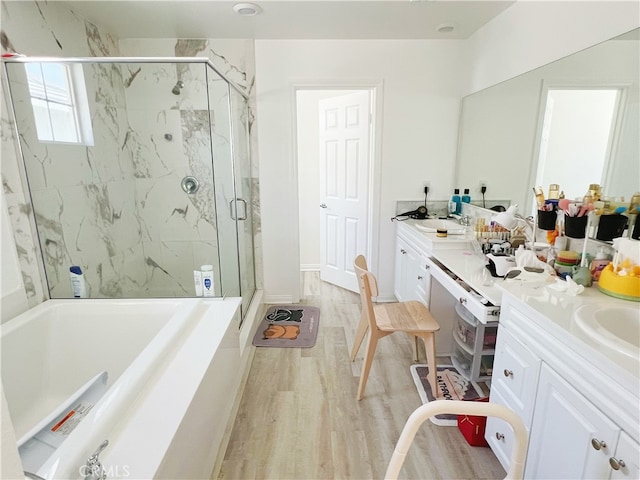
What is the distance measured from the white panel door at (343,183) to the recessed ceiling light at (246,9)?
1204mm

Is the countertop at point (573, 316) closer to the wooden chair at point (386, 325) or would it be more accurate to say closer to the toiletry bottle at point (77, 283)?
the wooden chair at point (386, 325)

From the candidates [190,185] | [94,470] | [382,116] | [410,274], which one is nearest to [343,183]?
[382,116]

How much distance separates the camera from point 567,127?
1.78m

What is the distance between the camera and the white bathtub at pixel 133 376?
105cm

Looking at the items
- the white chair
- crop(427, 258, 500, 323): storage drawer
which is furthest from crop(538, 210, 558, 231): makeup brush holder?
the white chair

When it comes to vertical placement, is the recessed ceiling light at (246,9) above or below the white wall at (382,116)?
above

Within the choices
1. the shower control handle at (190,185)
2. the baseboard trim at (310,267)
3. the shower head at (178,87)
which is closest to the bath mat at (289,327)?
the baseboard trim at (310,267)

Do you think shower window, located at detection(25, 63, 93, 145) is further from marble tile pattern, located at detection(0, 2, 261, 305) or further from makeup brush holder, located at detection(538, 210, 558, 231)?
makeup brush holder, located at detection(538, 210, 558, 231)

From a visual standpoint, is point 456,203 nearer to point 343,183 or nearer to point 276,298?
point 343,183

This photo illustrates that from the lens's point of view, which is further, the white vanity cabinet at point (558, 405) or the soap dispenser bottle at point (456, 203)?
the soap dispenser bottle at point (456, 203)

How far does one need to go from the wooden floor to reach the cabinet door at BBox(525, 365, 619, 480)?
461 mm

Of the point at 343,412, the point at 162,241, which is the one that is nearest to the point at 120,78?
the point at 162,241

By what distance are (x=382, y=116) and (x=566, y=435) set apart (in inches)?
103

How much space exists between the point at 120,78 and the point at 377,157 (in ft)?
7.36
